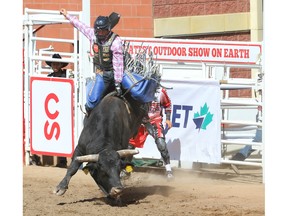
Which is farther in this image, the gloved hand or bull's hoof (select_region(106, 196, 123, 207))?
the gloved hand

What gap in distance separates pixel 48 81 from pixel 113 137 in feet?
11.9

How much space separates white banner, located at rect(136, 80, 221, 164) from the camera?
1260 cm

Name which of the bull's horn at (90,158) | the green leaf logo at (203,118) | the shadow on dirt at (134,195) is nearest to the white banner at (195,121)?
the green leaf logo at (203,118)

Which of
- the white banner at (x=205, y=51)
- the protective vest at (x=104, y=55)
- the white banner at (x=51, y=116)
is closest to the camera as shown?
the protective vest at (x=104, y=55)

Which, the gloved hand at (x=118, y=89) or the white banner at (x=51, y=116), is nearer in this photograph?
the gloved hand at (x=118, y=89)

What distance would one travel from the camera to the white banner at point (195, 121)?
1260cm

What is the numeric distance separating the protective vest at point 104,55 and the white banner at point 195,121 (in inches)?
91.4

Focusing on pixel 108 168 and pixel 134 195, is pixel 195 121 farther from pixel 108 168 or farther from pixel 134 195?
pixel 108 168

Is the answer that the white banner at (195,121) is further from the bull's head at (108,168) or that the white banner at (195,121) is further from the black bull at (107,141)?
the bull's head at (108,168)

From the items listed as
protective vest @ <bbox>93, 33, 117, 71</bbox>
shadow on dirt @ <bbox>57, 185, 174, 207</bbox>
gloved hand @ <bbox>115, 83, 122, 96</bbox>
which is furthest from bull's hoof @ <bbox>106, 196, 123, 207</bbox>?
protective vest @ <bbox>93, 33, 117, 71</bbox>

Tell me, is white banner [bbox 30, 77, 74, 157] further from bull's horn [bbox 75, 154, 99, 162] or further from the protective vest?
bull's horn [bbox 75, 154, 99, 162]

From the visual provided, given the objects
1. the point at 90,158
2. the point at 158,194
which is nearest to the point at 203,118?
the point at 158,194

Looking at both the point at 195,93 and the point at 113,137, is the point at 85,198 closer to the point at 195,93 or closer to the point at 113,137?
the point at 113,137
